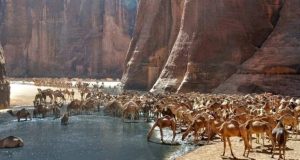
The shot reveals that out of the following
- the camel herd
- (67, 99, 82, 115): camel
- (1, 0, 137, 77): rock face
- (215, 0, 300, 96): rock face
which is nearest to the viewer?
the camel herd

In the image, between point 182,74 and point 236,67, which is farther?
point 182,74

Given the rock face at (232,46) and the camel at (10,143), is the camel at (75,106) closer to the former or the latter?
the rock face at (232,46)

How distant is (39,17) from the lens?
149125 mm

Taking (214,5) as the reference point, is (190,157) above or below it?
below

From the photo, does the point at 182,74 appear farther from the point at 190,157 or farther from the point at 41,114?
the point at 190,157

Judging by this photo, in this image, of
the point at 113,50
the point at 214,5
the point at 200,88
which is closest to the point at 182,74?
the point at 200,88

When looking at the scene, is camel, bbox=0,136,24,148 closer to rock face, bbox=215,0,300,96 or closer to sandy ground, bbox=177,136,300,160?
sandy ground, bbox=177,136,300,160

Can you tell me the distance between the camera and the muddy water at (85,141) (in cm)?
2258

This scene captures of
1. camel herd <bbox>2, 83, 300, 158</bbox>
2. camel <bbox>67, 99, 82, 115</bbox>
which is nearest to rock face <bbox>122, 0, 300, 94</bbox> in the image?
camel herd <bbox>2, 83, 300, 158</bbox>

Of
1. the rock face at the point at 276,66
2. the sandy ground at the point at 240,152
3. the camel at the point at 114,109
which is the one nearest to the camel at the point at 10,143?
the sandy ground at the point at 240,152

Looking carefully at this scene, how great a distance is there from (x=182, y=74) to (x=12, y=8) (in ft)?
338

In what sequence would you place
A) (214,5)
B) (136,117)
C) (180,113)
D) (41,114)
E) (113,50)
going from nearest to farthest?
1. (180,113)
2. (136,117)
3. (41,114)
4. (214,5)
5. (113,50)

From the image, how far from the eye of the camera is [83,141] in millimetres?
27016

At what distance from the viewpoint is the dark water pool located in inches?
888
